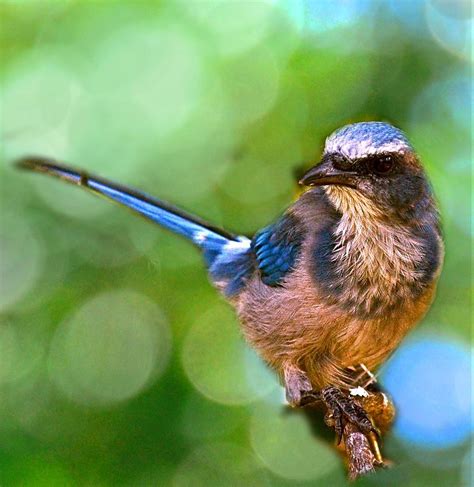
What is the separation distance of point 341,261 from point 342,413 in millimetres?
317

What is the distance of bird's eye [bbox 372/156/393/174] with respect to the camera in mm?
1505

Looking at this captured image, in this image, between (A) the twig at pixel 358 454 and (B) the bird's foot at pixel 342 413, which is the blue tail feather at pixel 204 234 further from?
(A) the twig at pixel 358 454

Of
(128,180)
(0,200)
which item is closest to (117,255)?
(128,180)

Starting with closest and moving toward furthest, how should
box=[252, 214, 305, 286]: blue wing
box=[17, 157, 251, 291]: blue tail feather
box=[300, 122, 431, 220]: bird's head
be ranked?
1. box=[300, 122, 431, 220]: bird's head
2. box=[252, 214, 305, 286]: blue wing
3. box=[17, 157, 251, 291]: blue tail feather

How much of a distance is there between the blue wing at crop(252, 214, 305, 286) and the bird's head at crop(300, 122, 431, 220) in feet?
0.72

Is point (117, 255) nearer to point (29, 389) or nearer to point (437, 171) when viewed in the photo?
point (29, 389)

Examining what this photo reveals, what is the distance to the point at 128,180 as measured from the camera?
261cm

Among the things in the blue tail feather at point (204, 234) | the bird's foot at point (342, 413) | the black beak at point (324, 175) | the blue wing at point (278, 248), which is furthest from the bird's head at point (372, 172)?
the blue tail feather at point (204, 234)

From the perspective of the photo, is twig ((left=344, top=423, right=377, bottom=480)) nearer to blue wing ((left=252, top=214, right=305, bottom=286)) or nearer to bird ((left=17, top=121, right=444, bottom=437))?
bird ((left=17, top=121, right=444, bottom=437))

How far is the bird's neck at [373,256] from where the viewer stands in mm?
1612

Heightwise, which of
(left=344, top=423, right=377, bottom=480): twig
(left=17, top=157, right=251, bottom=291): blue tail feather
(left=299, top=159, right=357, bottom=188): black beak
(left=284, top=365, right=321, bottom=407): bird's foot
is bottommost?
(left=284, top=365, right=321, bottom=407): bird's foot

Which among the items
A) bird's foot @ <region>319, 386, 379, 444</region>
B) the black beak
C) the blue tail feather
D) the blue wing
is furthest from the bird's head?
the blue tail feather

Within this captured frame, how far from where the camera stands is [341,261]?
1669 mm

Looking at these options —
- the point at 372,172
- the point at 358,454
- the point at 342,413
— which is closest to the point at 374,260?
the point at 372,172
